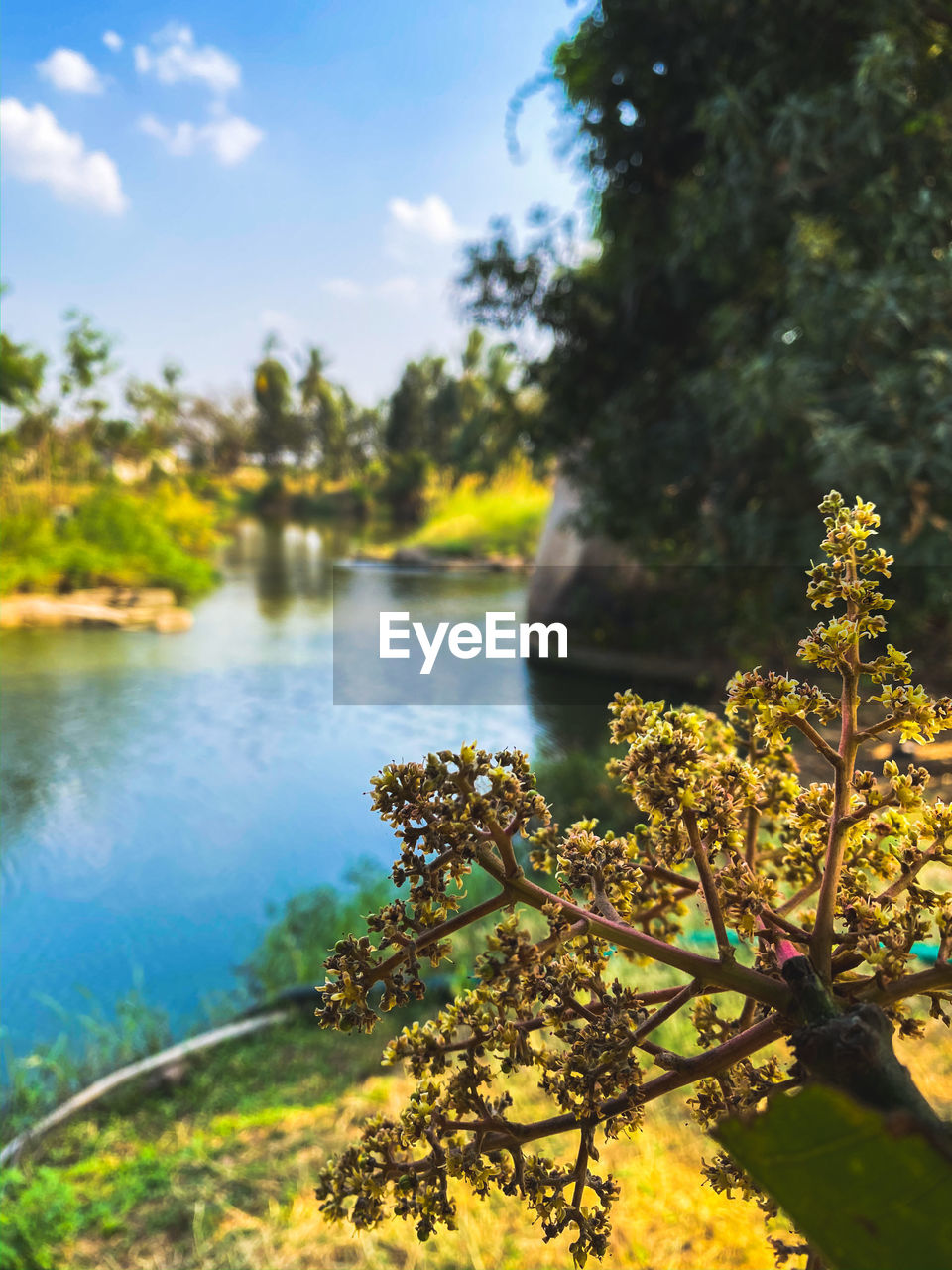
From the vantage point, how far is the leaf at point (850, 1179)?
0.15 metres

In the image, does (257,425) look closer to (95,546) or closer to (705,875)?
(95,546)

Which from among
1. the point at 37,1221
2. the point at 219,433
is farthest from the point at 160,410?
the point at 37,1221

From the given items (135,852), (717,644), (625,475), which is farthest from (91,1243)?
(717,644)

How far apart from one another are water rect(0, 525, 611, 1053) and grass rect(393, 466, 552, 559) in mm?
2912

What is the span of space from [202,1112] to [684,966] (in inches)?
90.5

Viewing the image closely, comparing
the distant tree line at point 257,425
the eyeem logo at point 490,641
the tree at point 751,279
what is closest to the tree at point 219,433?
the distant tree line at point 257,425

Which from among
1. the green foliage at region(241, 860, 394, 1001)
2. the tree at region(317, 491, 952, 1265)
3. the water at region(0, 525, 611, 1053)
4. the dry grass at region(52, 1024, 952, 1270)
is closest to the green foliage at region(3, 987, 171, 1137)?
the water at region(0, 525, 611, 1053)

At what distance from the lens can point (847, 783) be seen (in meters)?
0.29

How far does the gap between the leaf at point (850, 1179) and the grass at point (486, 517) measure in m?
11.9

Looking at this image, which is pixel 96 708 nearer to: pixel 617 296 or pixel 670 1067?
pixel 617 296

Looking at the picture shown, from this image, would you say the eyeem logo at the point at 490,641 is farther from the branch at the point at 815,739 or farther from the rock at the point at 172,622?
the branch at the point at 815,739

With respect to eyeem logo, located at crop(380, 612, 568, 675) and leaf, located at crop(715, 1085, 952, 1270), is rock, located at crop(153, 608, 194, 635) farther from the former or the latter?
leaf, located at crop(715, 1085, 952, 1270)

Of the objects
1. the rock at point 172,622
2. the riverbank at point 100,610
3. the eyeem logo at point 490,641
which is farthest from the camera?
the rock at point 172,622

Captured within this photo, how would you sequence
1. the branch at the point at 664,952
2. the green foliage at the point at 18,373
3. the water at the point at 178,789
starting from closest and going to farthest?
the branch at the point at 664,952
the water at the point at 178,789
the green foliage at the point at 18,373
